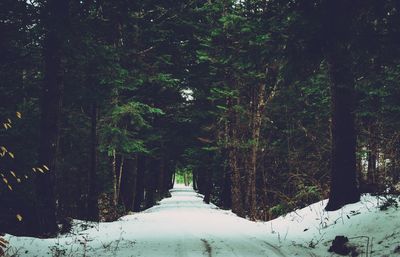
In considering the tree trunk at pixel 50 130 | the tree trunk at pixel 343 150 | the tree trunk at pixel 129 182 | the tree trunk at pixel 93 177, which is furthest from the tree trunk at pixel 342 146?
the tree trunk at pixel 129 182

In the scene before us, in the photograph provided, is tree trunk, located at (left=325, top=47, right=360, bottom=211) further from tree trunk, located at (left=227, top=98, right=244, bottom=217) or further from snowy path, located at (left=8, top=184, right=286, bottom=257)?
tree trunk, located at (left=227, top=98, right=244, bottom=217)

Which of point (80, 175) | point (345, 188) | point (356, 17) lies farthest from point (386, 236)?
point (80, 175)

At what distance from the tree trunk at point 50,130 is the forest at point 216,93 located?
27mm

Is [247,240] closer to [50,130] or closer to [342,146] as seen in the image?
[342,146]

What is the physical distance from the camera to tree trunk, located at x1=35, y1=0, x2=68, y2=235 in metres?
10.4

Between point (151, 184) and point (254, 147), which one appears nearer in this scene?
point (254, 147)

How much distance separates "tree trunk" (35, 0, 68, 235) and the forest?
3 cm

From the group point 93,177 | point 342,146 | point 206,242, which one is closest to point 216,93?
point 93,177

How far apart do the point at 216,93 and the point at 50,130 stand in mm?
9497

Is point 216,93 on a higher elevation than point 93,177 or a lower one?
higher

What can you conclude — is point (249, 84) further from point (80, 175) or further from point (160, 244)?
point (160, 244)

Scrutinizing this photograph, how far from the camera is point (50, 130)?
10539mm

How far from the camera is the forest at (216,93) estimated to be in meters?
8.41

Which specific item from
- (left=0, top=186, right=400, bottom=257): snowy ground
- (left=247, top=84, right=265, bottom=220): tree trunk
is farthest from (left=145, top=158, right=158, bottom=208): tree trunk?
(left=0, top=186, right=400, bottom=257): snowy ground
